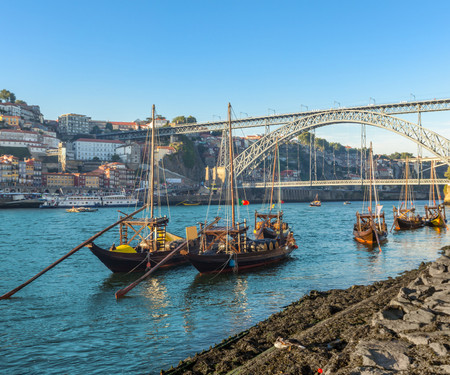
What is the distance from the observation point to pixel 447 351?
27.3 ft

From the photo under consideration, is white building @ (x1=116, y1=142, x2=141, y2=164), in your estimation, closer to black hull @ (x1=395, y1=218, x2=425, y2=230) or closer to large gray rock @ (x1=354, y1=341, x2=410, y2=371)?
black hull @ (x1=395, y1=218, x2=425, y2=230)

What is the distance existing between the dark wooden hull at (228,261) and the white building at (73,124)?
128m

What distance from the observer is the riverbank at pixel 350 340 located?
26.9 feet

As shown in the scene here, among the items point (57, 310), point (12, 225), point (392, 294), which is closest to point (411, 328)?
point (392, 294)

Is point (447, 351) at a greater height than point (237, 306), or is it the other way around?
point (447, 351)

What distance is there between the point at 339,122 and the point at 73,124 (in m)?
95.7

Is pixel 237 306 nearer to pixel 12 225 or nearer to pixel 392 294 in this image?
pixel 392 294

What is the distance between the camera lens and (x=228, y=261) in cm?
2122

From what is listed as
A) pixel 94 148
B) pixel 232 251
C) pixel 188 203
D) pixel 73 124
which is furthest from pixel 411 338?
pixel 73 124

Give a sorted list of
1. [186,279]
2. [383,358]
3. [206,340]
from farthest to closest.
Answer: [186,279] < [206,340] < [383,358]

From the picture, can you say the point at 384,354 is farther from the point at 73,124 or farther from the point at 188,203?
the point at 73,124

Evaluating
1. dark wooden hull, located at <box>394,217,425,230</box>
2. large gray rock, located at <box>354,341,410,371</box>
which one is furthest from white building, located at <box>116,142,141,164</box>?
large gray rock, located at <box>354,341,410,371</box>

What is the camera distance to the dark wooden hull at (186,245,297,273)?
20.4 meters

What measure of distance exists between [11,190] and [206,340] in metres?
87.9
